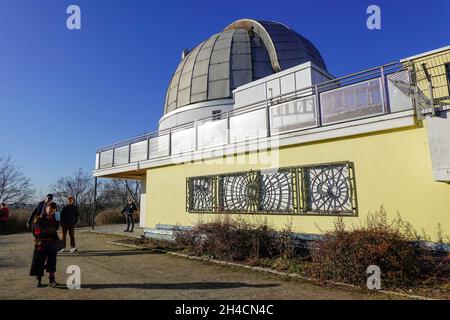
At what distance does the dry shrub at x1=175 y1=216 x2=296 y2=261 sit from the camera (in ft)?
26.2

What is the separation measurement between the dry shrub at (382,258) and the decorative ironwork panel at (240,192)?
3.23 m

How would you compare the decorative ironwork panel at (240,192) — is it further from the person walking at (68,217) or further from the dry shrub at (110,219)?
the dry shrub at (110,219)

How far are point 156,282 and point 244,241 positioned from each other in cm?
274

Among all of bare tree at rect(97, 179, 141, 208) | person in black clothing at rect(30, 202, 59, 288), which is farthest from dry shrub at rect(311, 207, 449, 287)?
bare tree at rect(97, 179, 141, 208)

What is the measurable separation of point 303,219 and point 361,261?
247 cm

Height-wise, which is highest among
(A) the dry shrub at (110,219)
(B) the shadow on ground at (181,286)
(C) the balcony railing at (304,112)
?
(C) the balcony railing at (304,112)

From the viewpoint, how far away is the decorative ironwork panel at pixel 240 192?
9266 mm

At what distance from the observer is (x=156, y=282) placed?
652cm

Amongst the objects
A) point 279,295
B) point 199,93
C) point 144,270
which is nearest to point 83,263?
point 144,270

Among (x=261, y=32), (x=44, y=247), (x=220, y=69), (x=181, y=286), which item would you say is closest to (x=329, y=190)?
(x=181, y=286)

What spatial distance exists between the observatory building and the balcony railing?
28mm

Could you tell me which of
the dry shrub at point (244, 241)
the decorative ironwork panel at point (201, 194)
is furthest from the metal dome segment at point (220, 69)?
the dry shrub at point (244, 241)

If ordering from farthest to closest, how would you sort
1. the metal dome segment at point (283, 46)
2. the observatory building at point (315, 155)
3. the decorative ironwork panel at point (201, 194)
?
the metal dome segment at point (283, 46), the decorative ironwork panel at point (201, 194), the observatory building at point (315, 155)

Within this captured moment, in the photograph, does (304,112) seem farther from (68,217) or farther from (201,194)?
(68,217)
